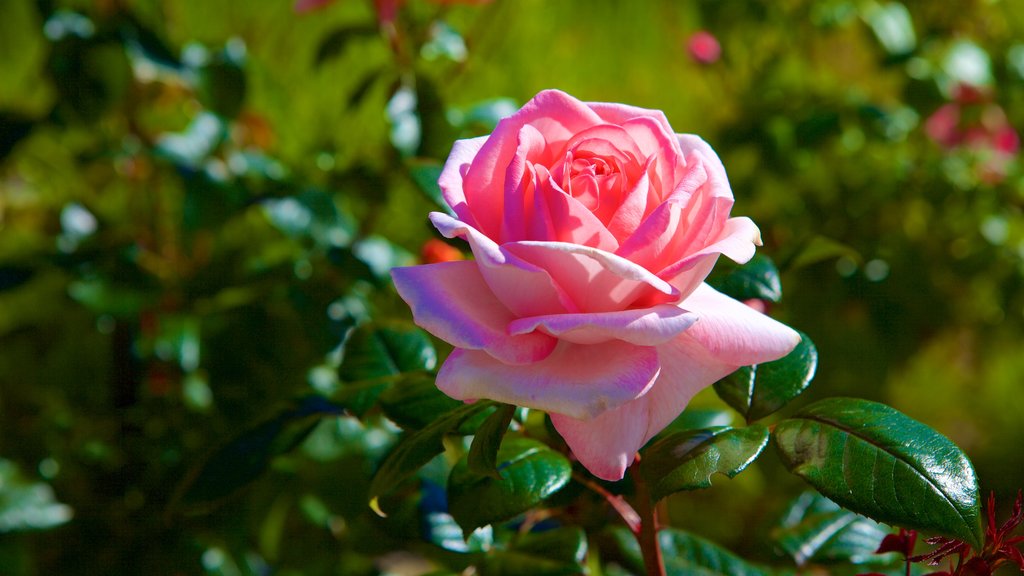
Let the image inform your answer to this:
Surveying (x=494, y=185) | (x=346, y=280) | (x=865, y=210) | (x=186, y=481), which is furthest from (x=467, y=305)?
(x=865, y=210)

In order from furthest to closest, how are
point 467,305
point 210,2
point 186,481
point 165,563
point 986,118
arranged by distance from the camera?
point 210,2
point 986,118
point 165,563
point 186,481
point 467,305

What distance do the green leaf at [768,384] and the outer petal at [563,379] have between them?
0.10 m

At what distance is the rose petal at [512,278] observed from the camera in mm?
357

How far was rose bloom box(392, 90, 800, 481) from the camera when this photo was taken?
0.36 metres

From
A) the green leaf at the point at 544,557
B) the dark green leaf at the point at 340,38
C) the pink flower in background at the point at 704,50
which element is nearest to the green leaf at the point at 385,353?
the green leaf at the point at 544,557

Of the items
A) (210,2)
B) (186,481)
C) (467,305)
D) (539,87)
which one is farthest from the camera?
(539,87)

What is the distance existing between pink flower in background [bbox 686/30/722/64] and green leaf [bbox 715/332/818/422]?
1.19 m

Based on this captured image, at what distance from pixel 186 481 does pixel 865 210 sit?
109cm

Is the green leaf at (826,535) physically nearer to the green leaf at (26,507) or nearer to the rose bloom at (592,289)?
the rose bloom at (592,289)

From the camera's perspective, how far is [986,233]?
1.27 meters

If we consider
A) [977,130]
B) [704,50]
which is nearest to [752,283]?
[704,50]

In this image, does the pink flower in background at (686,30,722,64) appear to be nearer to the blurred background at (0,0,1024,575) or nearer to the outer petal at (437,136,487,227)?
the blurred background at (0,0,1024,575)

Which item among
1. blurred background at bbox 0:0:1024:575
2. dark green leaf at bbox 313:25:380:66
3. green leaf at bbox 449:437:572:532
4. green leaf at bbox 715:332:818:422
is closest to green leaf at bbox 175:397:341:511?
blurred background at bbox 0:0:1024:575

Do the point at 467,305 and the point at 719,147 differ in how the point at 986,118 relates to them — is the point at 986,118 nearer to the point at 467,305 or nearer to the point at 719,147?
the point at 719,147
